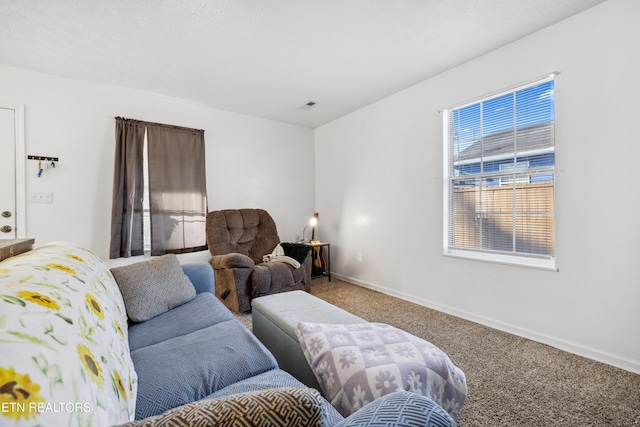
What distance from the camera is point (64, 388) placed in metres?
0.50

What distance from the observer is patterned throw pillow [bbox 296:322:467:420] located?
919 mm

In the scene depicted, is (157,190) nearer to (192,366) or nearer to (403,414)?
(192,366)

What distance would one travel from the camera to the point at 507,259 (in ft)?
8.17

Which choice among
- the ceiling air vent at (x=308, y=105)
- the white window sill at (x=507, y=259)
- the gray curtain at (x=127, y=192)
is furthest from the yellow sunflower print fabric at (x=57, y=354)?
the ceiling air vent at (x=308, y=105)

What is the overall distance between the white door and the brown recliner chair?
1.75 metres

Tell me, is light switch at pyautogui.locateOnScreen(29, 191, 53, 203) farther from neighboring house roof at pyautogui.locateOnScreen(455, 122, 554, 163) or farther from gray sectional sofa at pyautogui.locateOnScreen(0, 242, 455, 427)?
neighboring house roof at pyautogui.locateOnScreen(455, 122, 554, 163)

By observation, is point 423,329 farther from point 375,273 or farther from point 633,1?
point 633,1

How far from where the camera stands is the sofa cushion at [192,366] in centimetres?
96

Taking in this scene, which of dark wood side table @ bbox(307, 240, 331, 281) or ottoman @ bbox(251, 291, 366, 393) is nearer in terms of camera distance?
ottoman @ bbox(251, 291, 366, 393)

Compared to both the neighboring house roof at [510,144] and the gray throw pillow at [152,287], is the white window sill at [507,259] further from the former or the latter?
the gray throw pillow at [152,287]

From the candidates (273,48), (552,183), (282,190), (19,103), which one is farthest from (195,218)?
(552,183)

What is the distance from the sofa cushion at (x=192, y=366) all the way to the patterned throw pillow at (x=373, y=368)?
26cm

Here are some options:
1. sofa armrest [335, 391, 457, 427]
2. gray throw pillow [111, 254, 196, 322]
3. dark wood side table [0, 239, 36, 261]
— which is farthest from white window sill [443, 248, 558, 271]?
dark wood side table [0, 239, 36, 261]

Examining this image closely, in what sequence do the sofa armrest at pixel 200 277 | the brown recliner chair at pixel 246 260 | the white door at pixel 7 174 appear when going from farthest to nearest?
the brown recliner chair at pixel 246 260 → the white door at pixel 7 174 → the sofa armrest at pixel 200 277
